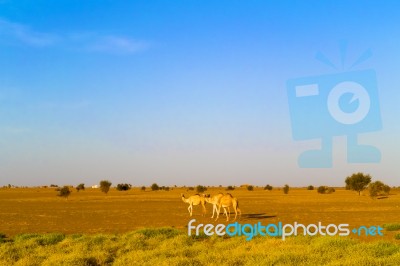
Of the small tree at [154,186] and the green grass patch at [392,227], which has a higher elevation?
the small tree at [154,186]

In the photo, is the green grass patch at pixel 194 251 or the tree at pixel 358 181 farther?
the tree at pixel 358 181

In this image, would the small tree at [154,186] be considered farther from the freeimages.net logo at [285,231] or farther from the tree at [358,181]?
the freeimages.net logo at [285,231]

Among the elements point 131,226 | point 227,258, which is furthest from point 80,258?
point 131,226

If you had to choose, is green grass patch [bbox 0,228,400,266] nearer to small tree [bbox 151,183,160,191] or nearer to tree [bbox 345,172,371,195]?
tree [bbox 345,172,371,195]

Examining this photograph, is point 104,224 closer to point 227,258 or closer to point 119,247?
point 119,247

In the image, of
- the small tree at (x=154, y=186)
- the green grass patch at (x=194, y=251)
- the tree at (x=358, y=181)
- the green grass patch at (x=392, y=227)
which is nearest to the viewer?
the green grass patch at (x=194, y=251)

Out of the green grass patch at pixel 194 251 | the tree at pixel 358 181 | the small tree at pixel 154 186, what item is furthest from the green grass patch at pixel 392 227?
the small tree at pixel 154 186

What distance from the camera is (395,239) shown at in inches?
712

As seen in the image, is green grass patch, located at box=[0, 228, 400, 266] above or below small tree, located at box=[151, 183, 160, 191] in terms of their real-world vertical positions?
below

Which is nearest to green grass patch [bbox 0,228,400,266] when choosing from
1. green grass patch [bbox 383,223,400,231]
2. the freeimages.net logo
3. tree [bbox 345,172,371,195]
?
the freeimages.net logo

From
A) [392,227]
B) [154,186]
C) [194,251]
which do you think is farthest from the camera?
[154,186]

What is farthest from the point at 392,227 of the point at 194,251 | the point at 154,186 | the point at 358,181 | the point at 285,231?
the point at 154,186

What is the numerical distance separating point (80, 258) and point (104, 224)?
40.7 ft

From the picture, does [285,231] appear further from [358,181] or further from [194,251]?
[358,181]
